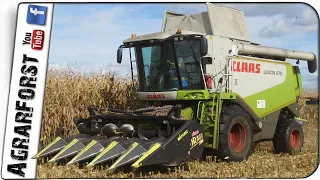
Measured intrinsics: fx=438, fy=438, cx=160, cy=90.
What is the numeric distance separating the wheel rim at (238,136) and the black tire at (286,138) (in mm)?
1536

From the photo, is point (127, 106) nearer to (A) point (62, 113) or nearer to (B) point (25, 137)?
(A) point (62, 113)

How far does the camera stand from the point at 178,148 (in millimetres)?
5500

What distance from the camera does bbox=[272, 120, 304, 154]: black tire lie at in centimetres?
813

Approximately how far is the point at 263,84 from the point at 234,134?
1319 mm

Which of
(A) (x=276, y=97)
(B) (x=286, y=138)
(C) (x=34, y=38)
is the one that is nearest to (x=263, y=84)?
(A) (x=276, y=97)

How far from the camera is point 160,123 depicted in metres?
5.94

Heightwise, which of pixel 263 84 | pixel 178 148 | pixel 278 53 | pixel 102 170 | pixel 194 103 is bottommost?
pixel 102 170

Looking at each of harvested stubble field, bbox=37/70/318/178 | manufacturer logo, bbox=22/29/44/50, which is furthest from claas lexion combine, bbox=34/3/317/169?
manufacturer logo, bbox=22/29/44/50

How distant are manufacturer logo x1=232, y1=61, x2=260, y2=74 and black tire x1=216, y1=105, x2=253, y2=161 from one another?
0.69m

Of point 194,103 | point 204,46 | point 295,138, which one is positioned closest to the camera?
point 204,46

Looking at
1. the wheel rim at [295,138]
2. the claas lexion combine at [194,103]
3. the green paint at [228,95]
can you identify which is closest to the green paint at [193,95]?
the claas lexion combine at [194,103]

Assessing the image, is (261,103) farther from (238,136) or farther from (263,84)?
(238,136)

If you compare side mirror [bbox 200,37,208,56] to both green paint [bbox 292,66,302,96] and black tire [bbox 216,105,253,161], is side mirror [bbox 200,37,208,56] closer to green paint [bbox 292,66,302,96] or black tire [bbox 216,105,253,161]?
black tire [bbox 216,105,253,161]

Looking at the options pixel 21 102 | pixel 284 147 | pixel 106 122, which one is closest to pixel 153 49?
pixel 106 122
